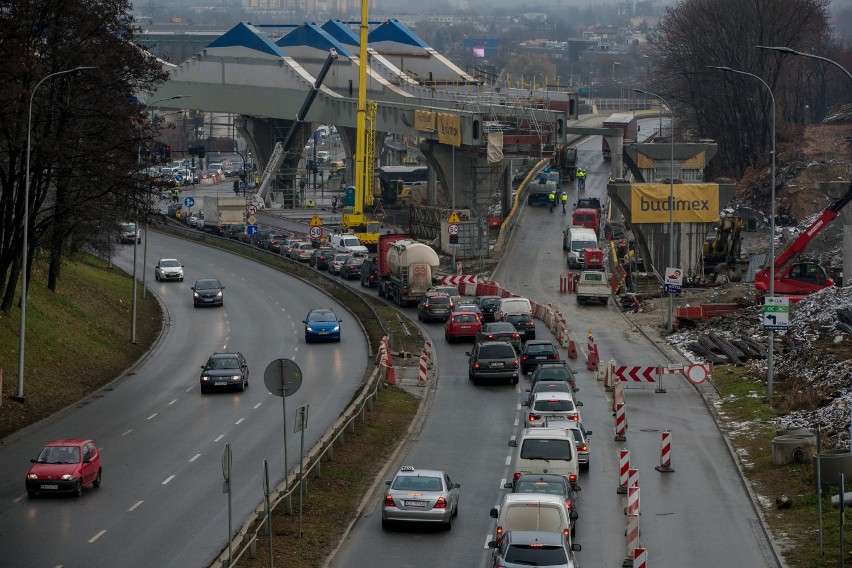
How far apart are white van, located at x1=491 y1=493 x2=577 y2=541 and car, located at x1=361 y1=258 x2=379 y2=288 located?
50.6 metres

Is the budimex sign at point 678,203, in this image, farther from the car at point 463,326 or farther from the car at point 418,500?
the car at point 418,500

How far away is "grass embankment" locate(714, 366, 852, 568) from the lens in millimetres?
26164

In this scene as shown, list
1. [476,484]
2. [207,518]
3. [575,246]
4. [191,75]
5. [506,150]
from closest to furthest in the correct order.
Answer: [207,518]
[476,484]
[575,246]
[506,150]
[191,75]

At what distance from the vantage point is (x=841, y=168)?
9662 centimetres

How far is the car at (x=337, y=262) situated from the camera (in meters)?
83.9

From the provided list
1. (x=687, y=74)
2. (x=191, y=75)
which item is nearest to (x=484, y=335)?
(x=687, y=74)

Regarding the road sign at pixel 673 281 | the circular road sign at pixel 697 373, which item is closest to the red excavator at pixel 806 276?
the road sign at pixel 673 281

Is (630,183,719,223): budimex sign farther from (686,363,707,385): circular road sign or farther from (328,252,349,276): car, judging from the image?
(686,363,707,385): circular road sign

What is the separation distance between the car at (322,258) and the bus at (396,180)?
3859cm

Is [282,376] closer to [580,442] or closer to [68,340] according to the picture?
[580,442]

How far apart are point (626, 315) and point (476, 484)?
110 feet

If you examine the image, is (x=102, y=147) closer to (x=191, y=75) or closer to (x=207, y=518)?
(x=207, y=518)

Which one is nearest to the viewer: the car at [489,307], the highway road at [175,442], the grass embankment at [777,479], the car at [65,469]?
the grass embankment at [777,479]

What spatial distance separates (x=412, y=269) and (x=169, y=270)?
811 inches
